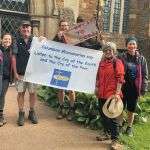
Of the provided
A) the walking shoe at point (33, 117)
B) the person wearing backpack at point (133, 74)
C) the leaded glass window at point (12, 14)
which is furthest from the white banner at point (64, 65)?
the leaded glass window at point (12, 14)

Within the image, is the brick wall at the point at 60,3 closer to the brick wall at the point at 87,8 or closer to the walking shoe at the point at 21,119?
the brick wall at the point at 87,8

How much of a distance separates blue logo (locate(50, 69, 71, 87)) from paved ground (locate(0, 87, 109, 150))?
2.66 ft

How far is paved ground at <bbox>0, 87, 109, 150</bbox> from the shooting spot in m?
8.79

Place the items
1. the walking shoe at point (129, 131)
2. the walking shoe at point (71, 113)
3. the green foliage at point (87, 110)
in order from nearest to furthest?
the walking shoe at point (129, 131)
the green foliage at point (87, 110)
the walking shoe at point (71, 113)

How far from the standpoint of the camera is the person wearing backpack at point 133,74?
9.27 metres

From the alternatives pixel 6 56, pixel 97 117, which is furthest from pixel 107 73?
pixel 6 56

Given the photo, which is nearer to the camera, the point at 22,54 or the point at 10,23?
the point at 22,54

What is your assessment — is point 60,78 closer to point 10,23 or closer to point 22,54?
point 22,54

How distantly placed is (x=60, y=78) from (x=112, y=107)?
1.66 m

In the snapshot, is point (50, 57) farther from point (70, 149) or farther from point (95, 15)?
point (95, 15)

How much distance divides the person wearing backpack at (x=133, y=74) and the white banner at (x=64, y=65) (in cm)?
73

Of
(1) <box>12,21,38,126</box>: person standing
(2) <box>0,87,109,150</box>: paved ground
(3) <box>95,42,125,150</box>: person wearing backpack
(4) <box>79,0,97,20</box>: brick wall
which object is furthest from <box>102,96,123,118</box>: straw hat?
(4) <box>79,0,97,20</box>: brick wall

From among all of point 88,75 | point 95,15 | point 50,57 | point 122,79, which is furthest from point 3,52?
point 95,15

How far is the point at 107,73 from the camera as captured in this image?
891cm
